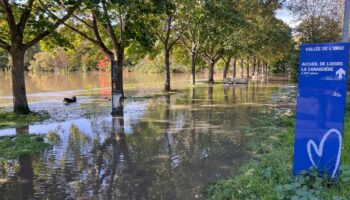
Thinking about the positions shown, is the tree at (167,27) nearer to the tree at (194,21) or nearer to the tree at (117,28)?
the tree at (194,21)

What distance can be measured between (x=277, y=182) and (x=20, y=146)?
6112mm

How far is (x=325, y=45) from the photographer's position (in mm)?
4727

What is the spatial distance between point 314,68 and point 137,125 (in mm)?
7763

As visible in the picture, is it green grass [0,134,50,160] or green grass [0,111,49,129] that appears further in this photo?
green grass [0,111,49,129]

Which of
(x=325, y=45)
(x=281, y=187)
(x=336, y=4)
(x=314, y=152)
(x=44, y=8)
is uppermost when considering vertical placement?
(x=336, y=4)

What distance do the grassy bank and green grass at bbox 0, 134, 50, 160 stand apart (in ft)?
15.1

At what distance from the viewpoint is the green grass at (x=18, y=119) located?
1183 centimetres

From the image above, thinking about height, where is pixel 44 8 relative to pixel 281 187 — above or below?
above

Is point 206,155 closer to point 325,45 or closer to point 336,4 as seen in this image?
point 325,45

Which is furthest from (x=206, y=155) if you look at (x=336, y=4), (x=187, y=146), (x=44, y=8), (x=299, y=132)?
(x=336, y=4)

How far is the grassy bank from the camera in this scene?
4.36 metres

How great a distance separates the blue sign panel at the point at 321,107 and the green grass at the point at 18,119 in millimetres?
9606

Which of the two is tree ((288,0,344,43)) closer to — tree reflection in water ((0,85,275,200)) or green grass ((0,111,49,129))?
tree reflection in water ((0,85,275,200))

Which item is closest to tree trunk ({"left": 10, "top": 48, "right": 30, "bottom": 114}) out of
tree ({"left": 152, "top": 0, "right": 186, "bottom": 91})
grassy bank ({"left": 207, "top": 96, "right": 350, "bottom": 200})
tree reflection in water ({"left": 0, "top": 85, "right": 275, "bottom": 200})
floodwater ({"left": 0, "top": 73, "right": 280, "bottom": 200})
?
floodwater ({"left": 0, "top": 73, "right": 280, "bottom": 200})
